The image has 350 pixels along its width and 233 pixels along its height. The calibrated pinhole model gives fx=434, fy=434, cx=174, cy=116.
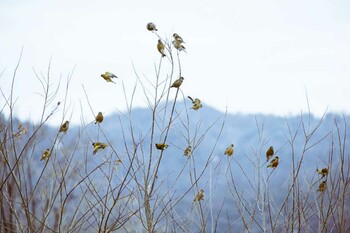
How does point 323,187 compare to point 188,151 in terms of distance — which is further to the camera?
point 188,151

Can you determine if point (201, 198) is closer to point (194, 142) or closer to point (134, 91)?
point (194, 142)

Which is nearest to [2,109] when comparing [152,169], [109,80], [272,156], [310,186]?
[109,80]

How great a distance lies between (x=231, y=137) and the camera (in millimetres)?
32469

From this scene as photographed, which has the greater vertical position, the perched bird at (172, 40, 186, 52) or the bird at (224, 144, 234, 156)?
the perched bird at (172, 40, 186, 52)

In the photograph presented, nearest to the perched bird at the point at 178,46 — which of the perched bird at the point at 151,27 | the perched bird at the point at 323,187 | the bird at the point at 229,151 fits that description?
the perched bird at the point at 151,27

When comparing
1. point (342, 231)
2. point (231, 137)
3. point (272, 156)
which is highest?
point (231, 137)

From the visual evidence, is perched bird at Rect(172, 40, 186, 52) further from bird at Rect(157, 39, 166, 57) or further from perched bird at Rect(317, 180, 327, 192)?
perched bird at Rect(317, 180, 327, 192)

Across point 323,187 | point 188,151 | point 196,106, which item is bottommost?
point 323,187

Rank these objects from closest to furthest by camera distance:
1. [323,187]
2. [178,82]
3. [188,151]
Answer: [178,82] < [323,187] < [188,151]

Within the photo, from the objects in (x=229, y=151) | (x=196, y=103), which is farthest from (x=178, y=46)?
(x=229, y=151)

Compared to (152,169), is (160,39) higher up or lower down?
higher up

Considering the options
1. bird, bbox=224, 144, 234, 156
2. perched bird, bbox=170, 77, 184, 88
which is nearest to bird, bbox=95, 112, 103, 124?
perched bird, bbox=170, 77, 184, 88

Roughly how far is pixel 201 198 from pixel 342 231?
0.79 meters

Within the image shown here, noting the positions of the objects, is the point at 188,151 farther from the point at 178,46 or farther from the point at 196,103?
the point at 178,46
